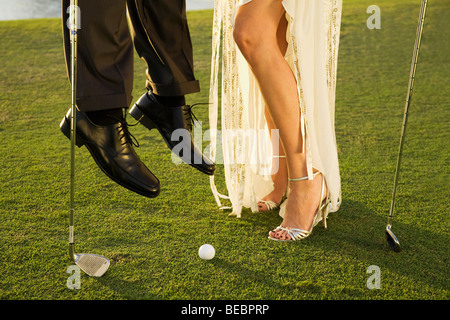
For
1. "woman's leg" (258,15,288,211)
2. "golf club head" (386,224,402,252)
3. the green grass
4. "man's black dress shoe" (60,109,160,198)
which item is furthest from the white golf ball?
"golf club head" (386,224,402,252)

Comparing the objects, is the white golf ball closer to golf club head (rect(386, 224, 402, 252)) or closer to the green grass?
the green grass

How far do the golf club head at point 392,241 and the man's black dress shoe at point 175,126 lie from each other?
0.69 metres

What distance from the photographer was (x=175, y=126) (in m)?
2.05

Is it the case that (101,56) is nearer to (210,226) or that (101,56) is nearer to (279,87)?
(279,87)

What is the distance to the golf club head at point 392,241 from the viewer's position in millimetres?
1929

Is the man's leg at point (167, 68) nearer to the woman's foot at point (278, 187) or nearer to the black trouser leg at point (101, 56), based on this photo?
the black trouser leg at point (101, 56)

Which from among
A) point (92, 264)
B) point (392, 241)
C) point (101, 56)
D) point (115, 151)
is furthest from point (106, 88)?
point (392, 241)

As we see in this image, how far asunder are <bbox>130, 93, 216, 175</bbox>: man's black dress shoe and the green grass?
0.30 m

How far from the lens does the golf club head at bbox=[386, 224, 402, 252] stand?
6.33 feet

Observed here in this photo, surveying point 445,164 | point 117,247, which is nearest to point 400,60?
point 445,164

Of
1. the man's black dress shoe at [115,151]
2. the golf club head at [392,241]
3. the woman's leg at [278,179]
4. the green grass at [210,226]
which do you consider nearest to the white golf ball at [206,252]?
the green grass at [210,226]

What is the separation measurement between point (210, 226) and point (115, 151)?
0.55 metres

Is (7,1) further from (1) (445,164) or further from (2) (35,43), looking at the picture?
(1) (445,164)

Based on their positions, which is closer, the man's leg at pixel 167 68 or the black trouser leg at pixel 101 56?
the black trouser leg at pixel 101 56
